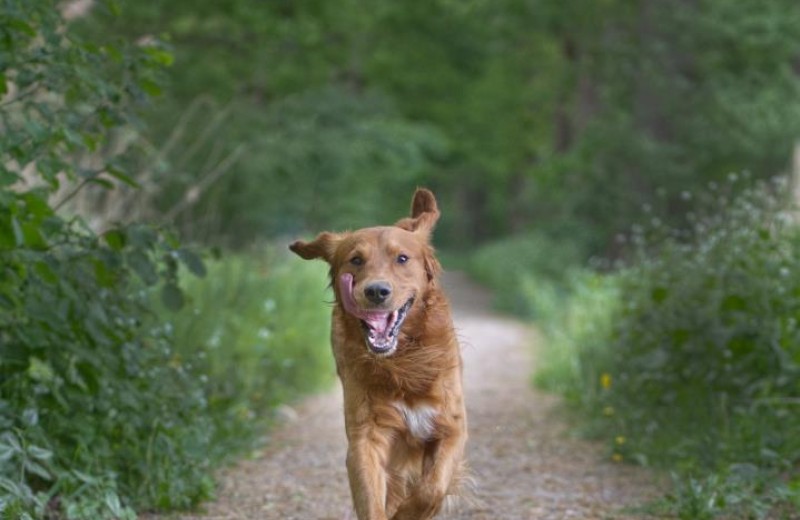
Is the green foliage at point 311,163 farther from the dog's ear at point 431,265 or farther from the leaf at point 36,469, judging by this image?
the dog's ear at point 431,265

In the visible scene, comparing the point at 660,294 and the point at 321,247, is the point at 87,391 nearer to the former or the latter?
the point at 321,247

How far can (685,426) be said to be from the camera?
729 centimetres

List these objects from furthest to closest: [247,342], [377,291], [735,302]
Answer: [247,342] < [735,302] < [377,291]

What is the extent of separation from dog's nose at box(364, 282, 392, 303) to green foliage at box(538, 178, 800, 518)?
183 cm

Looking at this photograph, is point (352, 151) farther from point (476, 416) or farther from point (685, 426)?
point (685, 426)

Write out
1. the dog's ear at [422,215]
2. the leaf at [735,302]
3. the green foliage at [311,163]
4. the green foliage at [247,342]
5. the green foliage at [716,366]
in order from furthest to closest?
the green foliage at [311,163]
the green foliage at [247,342]
the leaf at [735,302]
the green foliage at [716,366]
the dog's ear at [422,215]

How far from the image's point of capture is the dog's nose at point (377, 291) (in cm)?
449

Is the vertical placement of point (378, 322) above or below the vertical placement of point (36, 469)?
above

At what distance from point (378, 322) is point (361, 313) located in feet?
0.24

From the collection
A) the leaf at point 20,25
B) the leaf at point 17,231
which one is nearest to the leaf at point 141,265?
the leaf at point 17,231

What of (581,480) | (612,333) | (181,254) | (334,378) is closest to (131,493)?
(181,254)

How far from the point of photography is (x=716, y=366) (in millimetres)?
7332

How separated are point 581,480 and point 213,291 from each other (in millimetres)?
3863

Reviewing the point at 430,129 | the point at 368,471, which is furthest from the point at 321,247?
the point at 430,129
